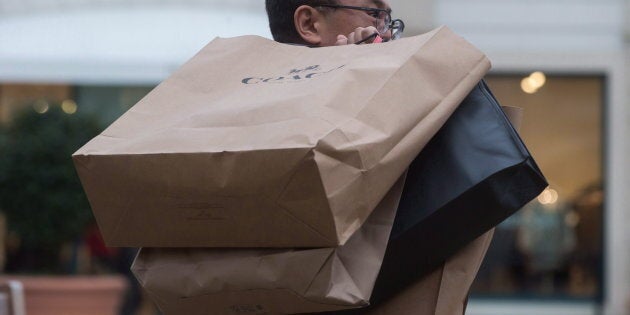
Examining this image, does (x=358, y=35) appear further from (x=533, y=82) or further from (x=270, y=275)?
(x=533, y=82)

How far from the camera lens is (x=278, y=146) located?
5.76ft

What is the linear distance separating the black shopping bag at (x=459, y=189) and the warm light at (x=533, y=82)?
1259 cm

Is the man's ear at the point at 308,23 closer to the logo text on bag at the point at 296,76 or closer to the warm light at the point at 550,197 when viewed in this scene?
the logo text on bag at the point at 296,76

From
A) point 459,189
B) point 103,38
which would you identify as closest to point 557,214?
point 103,38

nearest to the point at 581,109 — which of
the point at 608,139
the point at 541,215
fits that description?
the point at 608,139

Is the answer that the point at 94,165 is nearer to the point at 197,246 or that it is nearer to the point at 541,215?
the point at 197,246

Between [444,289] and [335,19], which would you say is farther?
[335,19]

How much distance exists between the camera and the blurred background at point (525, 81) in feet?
45.4

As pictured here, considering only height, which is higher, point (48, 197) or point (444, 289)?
point (444, 289)

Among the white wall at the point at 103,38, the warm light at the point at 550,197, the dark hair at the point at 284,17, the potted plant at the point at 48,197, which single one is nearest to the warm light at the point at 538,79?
the warm light at the point at 550,197

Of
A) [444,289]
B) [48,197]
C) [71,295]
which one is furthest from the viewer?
[48,197]

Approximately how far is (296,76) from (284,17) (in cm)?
45

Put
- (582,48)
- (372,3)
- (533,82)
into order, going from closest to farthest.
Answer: (372,3) < (582,48) < (533,82)

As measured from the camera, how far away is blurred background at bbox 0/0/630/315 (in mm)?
13836
